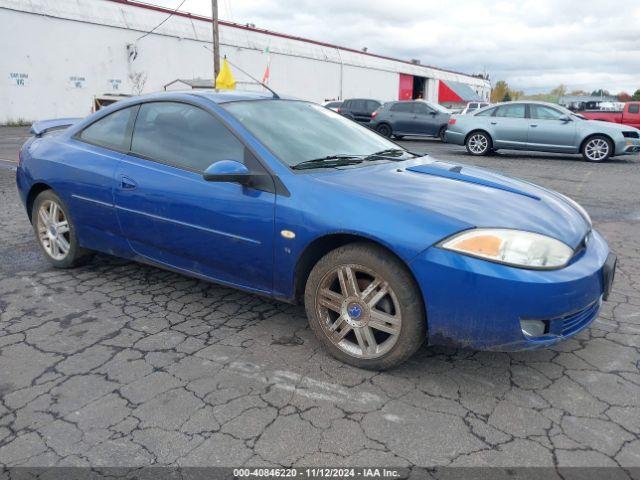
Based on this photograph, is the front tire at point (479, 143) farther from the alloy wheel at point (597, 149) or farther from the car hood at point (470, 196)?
the car hood at point (470, 196)

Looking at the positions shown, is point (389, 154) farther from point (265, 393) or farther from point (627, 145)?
point (627, 145)

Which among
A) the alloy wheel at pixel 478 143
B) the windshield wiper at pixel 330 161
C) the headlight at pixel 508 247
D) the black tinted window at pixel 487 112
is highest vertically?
the black tinted window at pixel 487 112

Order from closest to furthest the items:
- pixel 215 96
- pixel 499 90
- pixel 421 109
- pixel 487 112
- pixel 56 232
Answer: pixel 215 96 < pixel 56 232 < pixel 487 112 < pixel 421 109 < pixel 499 90

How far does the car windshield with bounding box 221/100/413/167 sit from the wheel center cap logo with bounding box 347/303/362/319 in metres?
0.89

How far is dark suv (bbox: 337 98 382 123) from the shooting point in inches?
849

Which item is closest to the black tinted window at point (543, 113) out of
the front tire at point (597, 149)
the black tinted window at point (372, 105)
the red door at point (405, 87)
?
the front tire at point (597, 149)

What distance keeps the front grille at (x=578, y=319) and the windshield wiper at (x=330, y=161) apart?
59.1 inches

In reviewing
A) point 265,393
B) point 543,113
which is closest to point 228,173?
point 265,393

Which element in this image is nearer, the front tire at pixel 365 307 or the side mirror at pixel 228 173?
the front tire at pixel 365 307

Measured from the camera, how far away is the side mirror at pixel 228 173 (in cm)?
291

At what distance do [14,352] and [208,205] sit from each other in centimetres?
137

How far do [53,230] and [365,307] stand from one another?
291 cm

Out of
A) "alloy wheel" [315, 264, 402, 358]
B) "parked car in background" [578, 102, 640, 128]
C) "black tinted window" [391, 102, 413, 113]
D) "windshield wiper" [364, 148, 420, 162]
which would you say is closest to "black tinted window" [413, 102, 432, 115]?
"black tinted window" [391, 102, 413, 113]

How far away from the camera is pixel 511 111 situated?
43.2 ft
